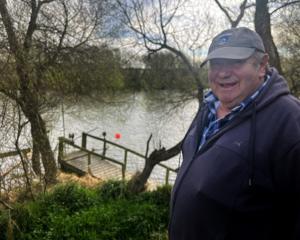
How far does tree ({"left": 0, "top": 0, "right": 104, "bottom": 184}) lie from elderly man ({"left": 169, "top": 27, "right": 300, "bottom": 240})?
5.86m

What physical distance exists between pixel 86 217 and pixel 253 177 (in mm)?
4410

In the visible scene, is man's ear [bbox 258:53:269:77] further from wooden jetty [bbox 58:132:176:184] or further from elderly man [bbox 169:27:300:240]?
wooden jetty [bbox 58:132:176:184]

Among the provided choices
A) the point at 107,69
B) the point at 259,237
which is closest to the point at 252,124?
the point at 259,237

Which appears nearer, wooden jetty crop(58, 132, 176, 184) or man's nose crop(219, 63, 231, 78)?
man's nose crop(219, 63, 231, 78)

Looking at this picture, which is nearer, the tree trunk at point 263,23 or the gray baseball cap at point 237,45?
the gray baseball cap at point 237,45

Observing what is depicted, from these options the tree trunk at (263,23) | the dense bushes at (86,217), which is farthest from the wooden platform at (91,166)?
the tree trunk at (263,23)

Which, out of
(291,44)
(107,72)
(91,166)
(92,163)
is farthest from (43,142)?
(291,44)

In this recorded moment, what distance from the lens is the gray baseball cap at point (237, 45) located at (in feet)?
5.24

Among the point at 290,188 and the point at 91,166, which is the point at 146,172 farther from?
the point at 91,166

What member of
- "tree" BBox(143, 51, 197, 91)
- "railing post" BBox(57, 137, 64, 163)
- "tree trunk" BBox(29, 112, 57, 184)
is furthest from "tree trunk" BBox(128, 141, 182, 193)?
"railing post" BBox(57, 137, 64, 163)

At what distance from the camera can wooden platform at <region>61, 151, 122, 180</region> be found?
13.6 metres

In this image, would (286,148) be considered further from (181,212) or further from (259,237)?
(181,212)

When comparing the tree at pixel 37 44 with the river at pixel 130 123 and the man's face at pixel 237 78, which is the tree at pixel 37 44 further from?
the man's face at pixel 237 78

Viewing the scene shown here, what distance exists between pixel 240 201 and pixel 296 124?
1.12 feet
